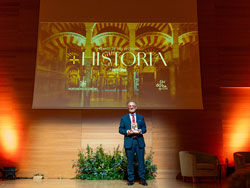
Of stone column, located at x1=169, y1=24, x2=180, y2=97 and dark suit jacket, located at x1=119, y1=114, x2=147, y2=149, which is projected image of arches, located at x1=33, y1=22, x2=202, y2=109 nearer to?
stone column, located at x1=169, y1=24, x2=180, y2=97

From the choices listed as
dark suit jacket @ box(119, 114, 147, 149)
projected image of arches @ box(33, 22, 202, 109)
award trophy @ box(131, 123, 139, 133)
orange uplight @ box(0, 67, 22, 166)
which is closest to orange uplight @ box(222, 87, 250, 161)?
Answer: projected image of arches @ box(33, 22, 202, 109)

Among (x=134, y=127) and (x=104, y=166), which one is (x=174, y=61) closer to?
(x=134, y=127)

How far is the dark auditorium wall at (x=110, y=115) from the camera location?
585cm

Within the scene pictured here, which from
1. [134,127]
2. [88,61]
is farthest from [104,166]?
[88,61]

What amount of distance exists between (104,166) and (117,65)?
2168mm

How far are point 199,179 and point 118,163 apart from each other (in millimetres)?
1626

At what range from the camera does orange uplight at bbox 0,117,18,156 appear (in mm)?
5885

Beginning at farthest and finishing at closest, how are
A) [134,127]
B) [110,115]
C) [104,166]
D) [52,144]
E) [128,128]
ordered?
1. [110,115]
2. [52,144]
3. [104,166]
4. [128,128]
5. [134,127]

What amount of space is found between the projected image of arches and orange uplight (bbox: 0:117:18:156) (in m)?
0.81

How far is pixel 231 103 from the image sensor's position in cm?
611

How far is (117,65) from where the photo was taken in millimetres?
5957

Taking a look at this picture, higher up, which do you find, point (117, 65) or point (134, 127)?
point (117, 65)

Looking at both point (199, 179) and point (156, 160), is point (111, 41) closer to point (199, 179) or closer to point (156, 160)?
point (156, 160)

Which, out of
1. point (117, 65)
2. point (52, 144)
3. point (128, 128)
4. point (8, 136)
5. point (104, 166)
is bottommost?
point (104, 166)
